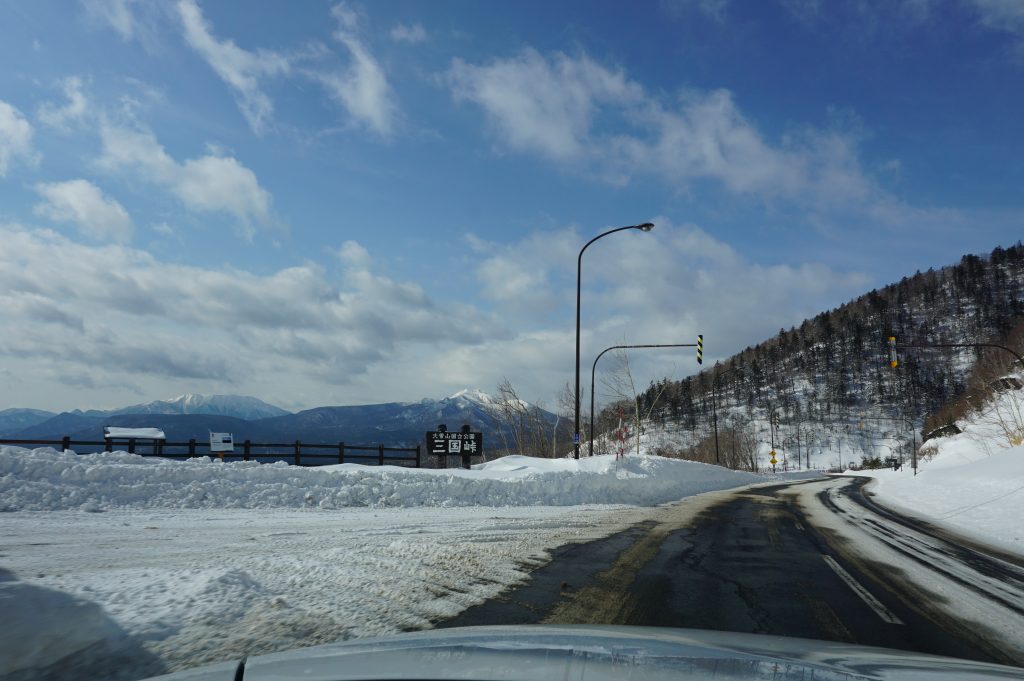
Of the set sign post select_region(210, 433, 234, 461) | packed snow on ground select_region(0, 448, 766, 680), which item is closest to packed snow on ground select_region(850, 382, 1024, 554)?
packed snow on ground select_region(0, 448, 766, 680)

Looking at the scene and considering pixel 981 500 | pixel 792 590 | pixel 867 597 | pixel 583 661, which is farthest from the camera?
pixel 981 500

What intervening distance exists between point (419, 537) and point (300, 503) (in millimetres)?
7642

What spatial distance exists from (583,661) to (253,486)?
54.5 ft

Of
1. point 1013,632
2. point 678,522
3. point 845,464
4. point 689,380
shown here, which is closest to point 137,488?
point 678,522

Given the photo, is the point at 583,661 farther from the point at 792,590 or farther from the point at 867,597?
the point at 867,597

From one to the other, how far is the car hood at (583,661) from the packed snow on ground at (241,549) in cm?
219

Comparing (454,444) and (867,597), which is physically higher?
(454,444)

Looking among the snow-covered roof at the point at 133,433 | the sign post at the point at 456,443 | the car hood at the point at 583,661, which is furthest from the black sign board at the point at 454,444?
the car hood at the point at 583,661

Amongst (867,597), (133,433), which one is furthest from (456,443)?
(867,597)

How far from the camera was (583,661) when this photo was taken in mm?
2326

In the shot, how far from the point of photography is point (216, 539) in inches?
393

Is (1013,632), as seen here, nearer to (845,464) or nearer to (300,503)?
(300,503)

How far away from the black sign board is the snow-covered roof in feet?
43.5

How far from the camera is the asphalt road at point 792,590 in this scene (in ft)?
16.6
